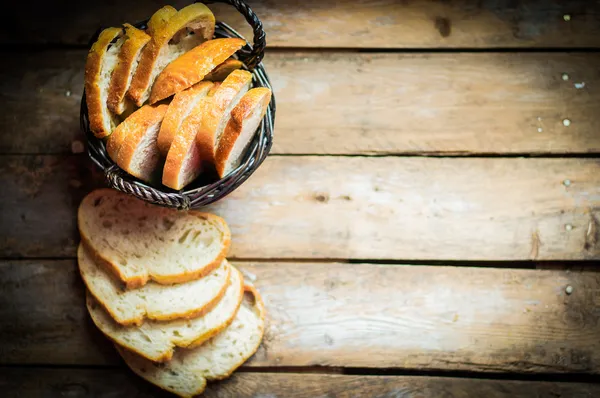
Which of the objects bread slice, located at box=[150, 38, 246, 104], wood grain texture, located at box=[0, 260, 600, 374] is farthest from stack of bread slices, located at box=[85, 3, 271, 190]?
wood grain texture, located at box=[0, 260, 600, 374]

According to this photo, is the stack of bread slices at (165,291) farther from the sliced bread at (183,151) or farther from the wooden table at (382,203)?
the sliced bread at (183,151)

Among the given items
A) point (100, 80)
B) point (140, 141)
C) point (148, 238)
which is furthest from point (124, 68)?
point (148, 238)

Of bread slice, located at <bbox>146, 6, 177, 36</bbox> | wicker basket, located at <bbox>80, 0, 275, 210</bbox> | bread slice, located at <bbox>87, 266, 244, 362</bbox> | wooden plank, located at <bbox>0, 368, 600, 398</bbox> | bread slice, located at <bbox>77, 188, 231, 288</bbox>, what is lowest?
wooden plank, located at <bbox>0, 368, 600, 398</bbox>

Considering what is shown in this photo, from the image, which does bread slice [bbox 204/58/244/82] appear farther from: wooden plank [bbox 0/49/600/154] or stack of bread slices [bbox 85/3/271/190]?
wooden plank [bbox 0/49/600/154]

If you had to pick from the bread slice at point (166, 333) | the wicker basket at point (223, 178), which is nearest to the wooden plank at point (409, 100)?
the wicker basket at point (223, 178)

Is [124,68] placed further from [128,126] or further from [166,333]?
[166,333]
